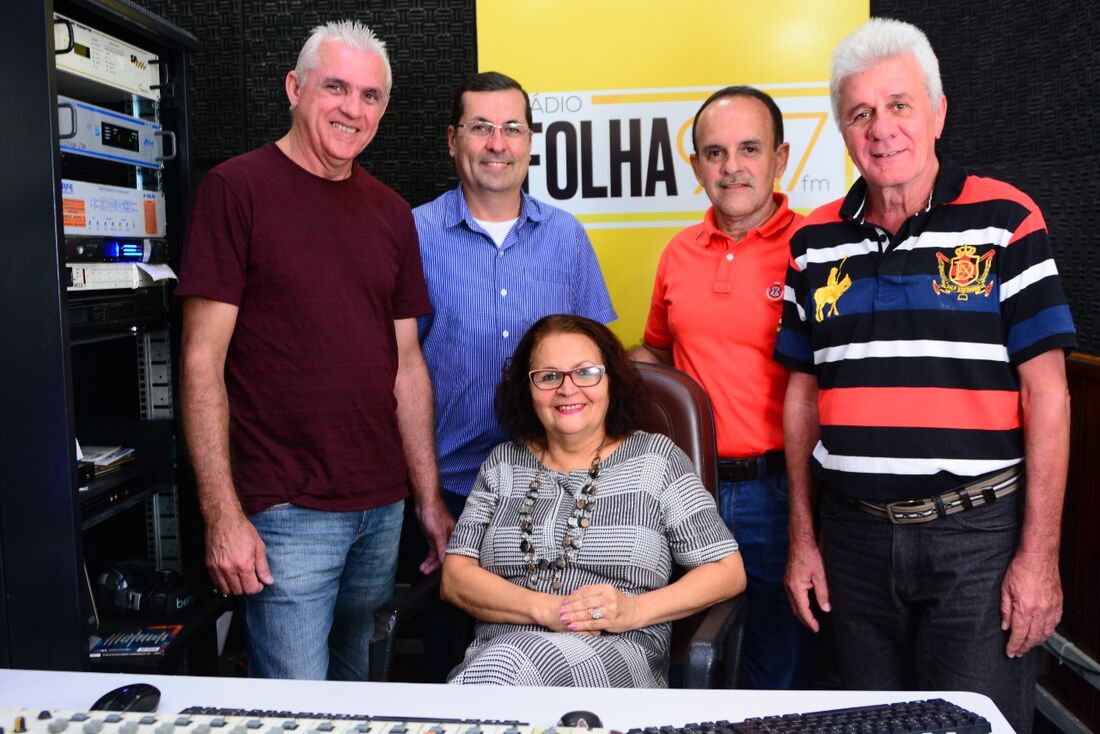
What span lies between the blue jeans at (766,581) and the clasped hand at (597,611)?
0.56 meters

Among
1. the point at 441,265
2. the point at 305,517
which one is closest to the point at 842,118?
the point at 441,265

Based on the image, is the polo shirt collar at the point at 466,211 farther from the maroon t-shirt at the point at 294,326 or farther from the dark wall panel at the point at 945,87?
the dark wall panel at the point at 945,87

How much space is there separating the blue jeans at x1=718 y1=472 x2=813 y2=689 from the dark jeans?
40cm

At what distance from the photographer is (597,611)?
191 centimetres

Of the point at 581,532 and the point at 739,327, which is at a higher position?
the point at 739,327

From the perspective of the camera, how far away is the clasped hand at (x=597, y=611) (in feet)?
6.27

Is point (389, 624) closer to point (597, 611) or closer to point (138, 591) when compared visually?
point (597, 611)

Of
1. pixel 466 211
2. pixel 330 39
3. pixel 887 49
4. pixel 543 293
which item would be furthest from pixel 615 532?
pixel 330 39

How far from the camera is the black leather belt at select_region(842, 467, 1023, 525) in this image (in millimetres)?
1828

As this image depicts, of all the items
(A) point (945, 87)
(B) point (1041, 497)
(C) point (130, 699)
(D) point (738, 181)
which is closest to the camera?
(C) point (130, 699)

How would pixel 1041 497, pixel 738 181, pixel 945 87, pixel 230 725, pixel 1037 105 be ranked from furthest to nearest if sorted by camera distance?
pixel 945 87 < pixel 1037 105 < pixel 738 181 < pixel 1041 497 < pixel 230 725

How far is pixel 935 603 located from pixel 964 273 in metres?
0.67

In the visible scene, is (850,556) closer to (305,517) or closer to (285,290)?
(305,517)

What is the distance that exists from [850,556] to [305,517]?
→ 124 centimetres
